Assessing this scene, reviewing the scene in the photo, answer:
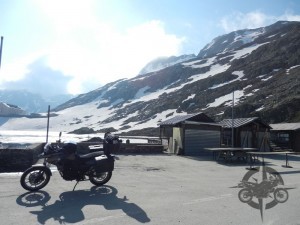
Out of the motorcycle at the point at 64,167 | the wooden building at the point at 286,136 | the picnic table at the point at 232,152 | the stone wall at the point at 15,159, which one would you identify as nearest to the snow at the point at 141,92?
the wooden building at the point at 286,136

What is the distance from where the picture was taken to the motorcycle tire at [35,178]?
957cm

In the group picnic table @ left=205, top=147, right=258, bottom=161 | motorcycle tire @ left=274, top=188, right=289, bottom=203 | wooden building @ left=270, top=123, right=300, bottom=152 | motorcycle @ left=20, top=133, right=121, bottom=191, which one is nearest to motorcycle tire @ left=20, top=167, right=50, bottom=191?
motorcycle @ left=20, top=133, right=121, bottom=191

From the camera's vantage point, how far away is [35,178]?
9.66m

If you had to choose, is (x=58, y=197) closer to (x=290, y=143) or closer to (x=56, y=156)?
(x=56, y=156)

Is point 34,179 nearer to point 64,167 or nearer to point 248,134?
point 64,167

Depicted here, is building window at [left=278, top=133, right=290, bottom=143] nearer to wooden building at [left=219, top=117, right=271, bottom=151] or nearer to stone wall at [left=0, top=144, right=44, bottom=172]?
wooden building at [left=219, top=117, right=271, bottom=151]

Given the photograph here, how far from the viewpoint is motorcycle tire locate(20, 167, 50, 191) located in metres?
9.57

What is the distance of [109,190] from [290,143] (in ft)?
117

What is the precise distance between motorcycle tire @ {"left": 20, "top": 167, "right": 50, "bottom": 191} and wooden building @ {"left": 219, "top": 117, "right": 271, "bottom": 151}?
28617mm

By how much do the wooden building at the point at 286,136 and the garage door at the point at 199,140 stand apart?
12.0 metres

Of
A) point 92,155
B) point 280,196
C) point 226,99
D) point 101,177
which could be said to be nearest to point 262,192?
point 280,196

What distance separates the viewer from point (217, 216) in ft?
24.7

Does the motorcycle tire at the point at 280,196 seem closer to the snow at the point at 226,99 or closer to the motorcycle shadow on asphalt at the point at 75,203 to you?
the motorcycle shadow on asphalt at the point at 75,203

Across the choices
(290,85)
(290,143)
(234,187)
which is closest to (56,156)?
(234,187)
